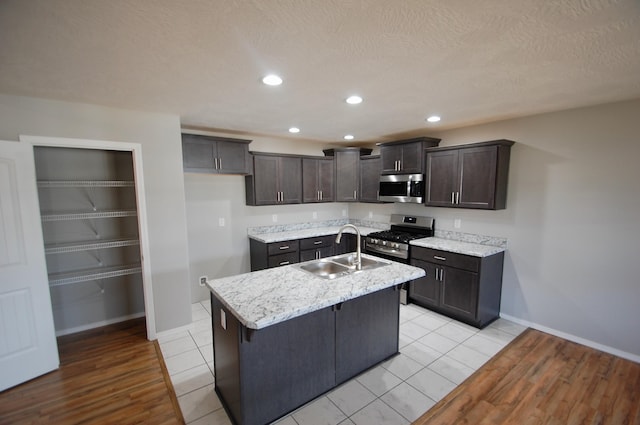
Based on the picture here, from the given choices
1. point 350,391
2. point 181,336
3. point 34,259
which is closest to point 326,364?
point 350,391

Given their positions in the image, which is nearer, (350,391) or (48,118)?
(350,391)

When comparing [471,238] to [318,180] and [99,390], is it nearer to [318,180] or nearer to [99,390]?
[318,180]

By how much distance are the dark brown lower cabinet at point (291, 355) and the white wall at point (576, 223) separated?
1.94 m

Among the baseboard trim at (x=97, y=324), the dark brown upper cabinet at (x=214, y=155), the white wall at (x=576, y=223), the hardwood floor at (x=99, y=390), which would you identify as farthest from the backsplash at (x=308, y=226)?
the hardwood floor at (x=99, y=390)

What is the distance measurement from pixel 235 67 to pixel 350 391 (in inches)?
101

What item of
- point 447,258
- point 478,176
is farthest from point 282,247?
point 478,176

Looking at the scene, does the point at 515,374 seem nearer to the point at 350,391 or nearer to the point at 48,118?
the point at 350,391

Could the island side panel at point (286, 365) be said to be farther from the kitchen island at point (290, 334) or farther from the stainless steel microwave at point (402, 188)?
the stainless steel microwave at point (402, 188)

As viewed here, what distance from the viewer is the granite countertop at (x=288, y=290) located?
1.75 metres

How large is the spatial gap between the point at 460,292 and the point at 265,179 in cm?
298

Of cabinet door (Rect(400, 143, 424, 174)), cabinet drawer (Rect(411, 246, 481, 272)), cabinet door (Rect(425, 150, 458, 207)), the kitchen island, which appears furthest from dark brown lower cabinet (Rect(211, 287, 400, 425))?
cabinet door (Rect(400, 143, 424, 174))

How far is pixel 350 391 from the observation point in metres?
2.34

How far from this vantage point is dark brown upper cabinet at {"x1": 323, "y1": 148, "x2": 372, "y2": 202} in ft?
16.2

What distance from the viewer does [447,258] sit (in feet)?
11.5
